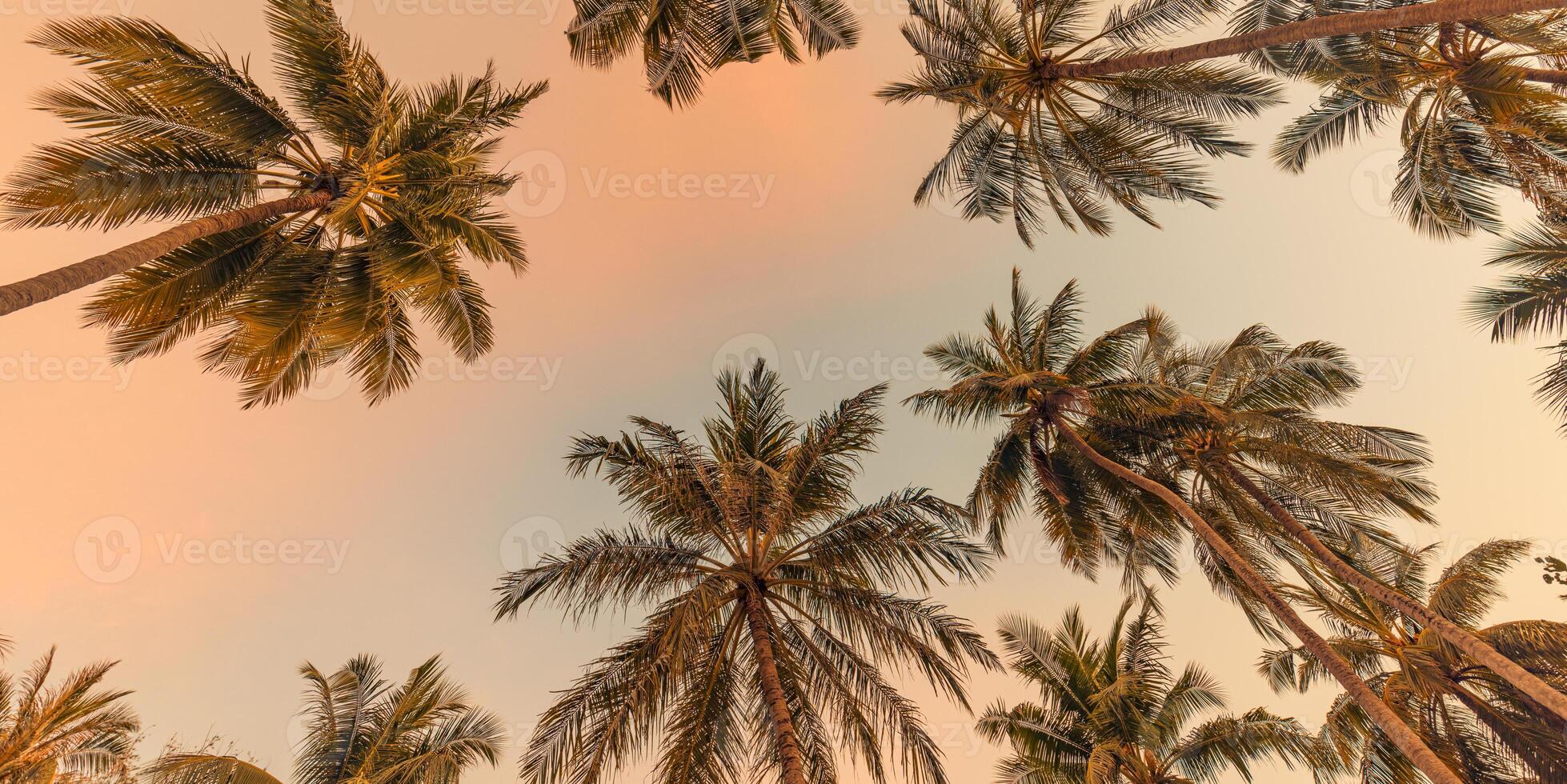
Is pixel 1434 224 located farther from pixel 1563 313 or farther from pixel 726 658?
pixel 726 658

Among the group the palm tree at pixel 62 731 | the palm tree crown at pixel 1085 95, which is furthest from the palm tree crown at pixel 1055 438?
the palm tree at pixel 62 731

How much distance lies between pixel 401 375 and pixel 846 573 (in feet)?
26.6

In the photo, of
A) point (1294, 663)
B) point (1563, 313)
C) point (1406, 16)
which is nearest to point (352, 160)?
point (1406, 16)

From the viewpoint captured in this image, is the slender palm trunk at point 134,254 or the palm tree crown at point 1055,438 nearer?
the slender palm trunk at point 134,254

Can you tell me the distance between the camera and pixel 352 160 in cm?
885

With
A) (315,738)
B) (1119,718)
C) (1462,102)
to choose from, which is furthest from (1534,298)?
(315,738)

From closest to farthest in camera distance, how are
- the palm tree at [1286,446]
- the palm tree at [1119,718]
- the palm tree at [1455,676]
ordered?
the palm tree at [1455,676] → the palm tree at [1286,446] → the palm tree at [1119,718]

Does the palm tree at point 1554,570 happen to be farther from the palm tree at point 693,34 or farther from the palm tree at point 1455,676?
the palm tree at point 693,34

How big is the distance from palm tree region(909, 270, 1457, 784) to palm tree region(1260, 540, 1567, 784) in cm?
217

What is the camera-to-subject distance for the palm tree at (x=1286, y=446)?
35.4 ft

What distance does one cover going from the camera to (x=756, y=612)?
11.1 m

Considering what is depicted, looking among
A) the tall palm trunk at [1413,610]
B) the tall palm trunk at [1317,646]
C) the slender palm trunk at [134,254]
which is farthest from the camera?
the tall palm trunk at [1317,646]

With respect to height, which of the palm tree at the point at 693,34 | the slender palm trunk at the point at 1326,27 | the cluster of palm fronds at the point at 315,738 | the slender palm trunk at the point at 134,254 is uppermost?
the palm tree at the point at 693,34

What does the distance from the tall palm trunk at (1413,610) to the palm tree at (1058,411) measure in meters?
0.99
